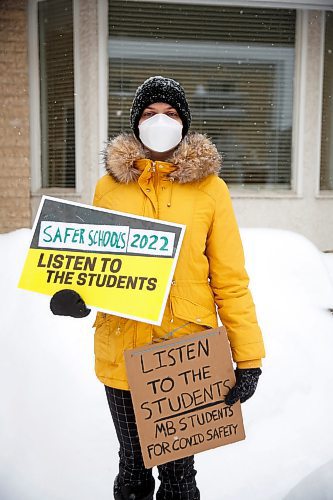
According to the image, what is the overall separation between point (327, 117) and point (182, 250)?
21.5 ft

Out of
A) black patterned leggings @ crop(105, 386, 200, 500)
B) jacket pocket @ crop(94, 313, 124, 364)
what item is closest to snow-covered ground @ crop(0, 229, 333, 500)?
black patterned leggings @ crop(105, 386, 200, 500)

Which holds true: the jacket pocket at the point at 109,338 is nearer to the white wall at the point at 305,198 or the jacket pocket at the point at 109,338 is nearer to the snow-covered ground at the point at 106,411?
the snow-covered ground at the point at 106,411

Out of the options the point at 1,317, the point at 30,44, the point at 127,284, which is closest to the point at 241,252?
the point at 127,284

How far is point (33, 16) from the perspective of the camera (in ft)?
23.7

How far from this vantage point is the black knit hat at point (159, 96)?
1981mm

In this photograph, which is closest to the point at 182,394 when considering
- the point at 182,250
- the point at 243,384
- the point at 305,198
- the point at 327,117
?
the point at 243,384

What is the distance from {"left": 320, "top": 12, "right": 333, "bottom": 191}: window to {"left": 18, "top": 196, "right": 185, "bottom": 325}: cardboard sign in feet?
21.1

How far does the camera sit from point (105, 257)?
6.17ft

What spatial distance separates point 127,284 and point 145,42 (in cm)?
606

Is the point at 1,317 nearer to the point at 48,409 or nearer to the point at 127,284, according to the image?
the point at 48,409

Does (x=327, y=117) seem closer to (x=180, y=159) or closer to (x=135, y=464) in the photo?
(x=180, y=159)

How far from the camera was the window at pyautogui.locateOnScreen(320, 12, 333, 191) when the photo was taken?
7.46m

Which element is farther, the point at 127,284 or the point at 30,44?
the point at 30,44

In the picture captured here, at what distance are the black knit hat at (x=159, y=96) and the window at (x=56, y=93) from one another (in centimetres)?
549
